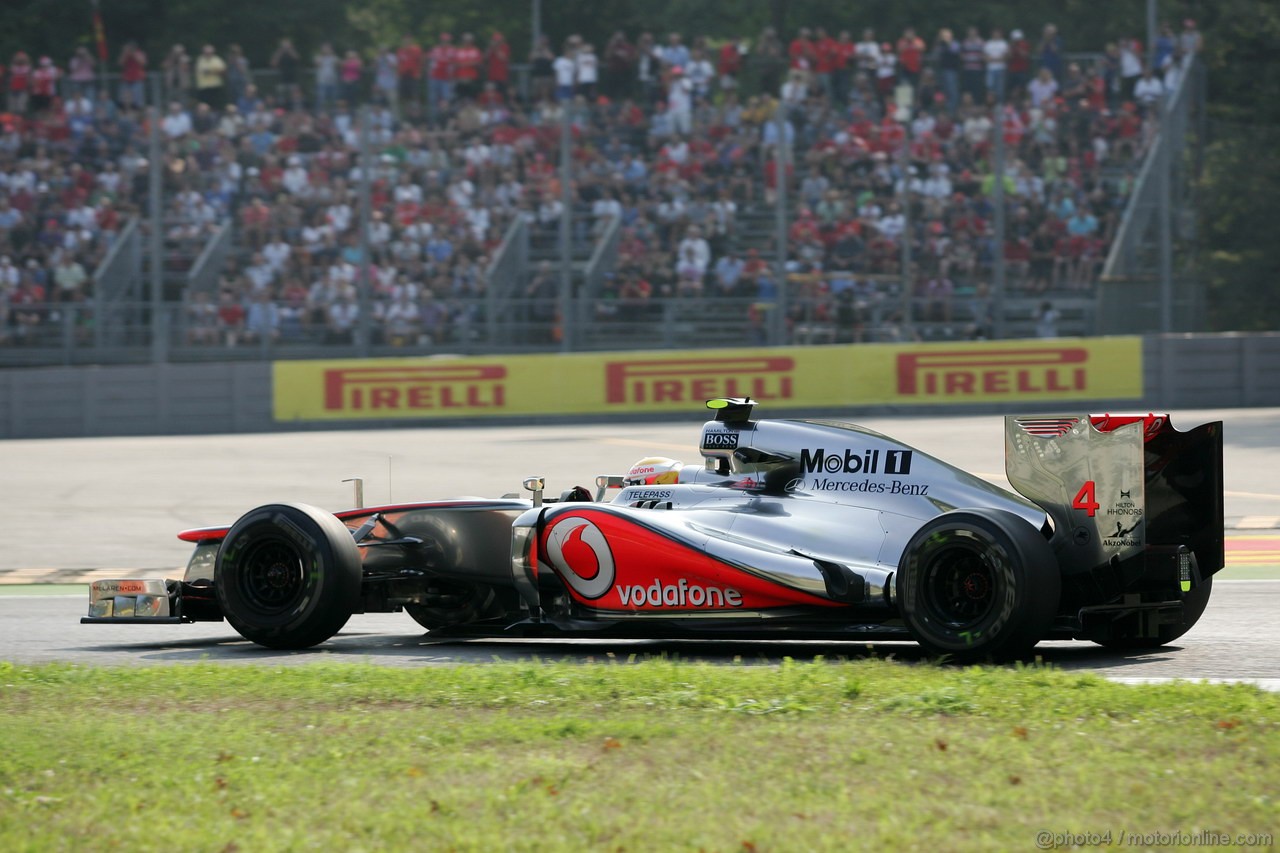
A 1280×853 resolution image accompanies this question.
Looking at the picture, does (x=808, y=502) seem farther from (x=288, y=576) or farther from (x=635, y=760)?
(x=635, y=760)

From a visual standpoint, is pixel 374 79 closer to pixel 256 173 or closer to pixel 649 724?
pixel 256 173

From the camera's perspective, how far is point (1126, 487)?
24.9 feet

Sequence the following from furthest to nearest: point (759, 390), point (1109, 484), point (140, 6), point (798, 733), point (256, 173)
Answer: point (140, 6) → point (256, 173) → point (759, 390) → point (1109, 484) → point (798, 733)

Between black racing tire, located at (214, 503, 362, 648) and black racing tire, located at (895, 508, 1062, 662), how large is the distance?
9.40 feet

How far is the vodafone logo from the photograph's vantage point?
8359mm

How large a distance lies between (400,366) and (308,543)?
1730 centimetres

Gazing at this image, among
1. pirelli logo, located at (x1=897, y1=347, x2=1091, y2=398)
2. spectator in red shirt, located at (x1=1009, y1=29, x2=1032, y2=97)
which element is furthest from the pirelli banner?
spectator in red shirt, located at (x1=1009, y1=29, x2=1032, y2=97)

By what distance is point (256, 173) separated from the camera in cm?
2881

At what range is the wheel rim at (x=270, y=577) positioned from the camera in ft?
28.9

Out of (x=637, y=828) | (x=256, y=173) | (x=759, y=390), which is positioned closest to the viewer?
(x=637, y=828)

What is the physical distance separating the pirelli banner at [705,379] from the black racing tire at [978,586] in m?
17.7

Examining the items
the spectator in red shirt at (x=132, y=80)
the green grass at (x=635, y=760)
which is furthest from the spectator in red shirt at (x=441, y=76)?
the green grass at (x=635, y=760)

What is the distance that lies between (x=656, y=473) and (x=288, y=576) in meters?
1.96

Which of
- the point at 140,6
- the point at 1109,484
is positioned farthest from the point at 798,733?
the point at 140,6
